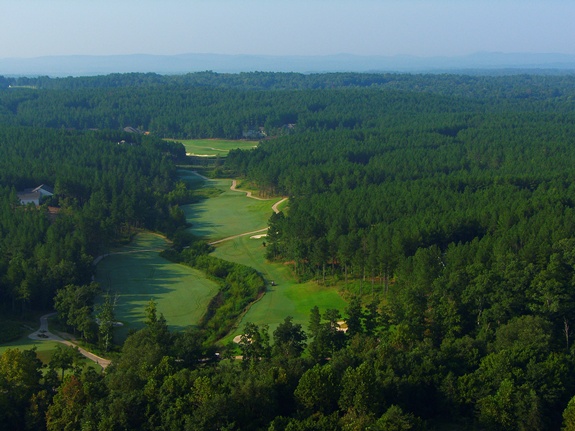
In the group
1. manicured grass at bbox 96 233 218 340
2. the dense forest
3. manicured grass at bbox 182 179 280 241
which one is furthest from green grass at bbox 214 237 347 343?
manicured grass at bbox 182 179 280 241

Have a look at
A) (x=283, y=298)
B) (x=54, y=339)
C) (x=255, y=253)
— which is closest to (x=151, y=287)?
(x=283, y=298)

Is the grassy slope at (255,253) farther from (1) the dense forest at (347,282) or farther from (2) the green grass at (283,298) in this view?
(1) the dense forest at (347,282)

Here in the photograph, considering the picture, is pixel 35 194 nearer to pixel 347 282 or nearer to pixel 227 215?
pixel 227 215

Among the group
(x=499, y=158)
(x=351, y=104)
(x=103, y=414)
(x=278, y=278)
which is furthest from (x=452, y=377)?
(x=351, y=104)

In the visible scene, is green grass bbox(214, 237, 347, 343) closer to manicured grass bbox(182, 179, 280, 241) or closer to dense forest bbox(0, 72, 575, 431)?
dense forest bbox(0, 72, 575, 431)

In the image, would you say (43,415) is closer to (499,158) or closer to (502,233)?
(502,233)
